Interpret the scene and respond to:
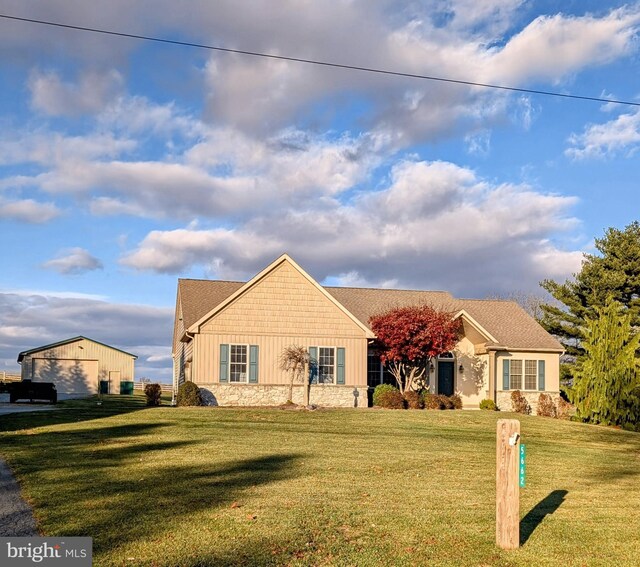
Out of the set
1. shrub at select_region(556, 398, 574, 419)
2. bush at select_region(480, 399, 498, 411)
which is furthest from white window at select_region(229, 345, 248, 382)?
shrub at select_region(556, 398, 574, 419)

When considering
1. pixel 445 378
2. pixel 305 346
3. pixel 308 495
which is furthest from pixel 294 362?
pixel 308 495

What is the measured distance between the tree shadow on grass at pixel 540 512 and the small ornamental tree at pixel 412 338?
19419 mm

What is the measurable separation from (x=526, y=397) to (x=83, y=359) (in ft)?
98.5

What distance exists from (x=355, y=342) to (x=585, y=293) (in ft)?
72.8

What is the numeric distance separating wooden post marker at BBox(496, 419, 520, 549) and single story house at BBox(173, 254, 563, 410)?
23462 mm

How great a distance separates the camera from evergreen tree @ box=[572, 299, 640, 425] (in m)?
31.6

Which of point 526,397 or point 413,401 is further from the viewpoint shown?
point 526,397

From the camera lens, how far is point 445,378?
36.2 m

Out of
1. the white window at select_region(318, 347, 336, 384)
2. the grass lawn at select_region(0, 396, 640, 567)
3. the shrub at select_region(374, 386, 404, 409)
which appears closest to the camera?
the grass lawn at select_region(0, 396, 640, 567)

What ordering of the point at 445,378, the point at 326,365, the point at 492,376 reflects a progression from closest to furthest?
the point at 326,365 < the point at 492,376 < the point at 445,378

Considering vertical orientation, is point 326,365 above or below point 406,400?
above

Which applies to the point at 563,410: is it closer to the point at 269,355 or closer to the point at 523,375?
the point at 523,375

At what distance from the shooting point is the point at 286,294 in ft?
107

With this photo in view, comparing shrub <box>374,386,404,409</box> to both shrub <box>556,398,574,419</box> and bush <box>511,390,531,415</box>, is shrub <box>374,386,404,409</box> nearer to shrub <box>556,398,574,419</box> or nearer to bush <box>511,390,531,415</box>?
A: bush <box>511,390,531,415</box>
